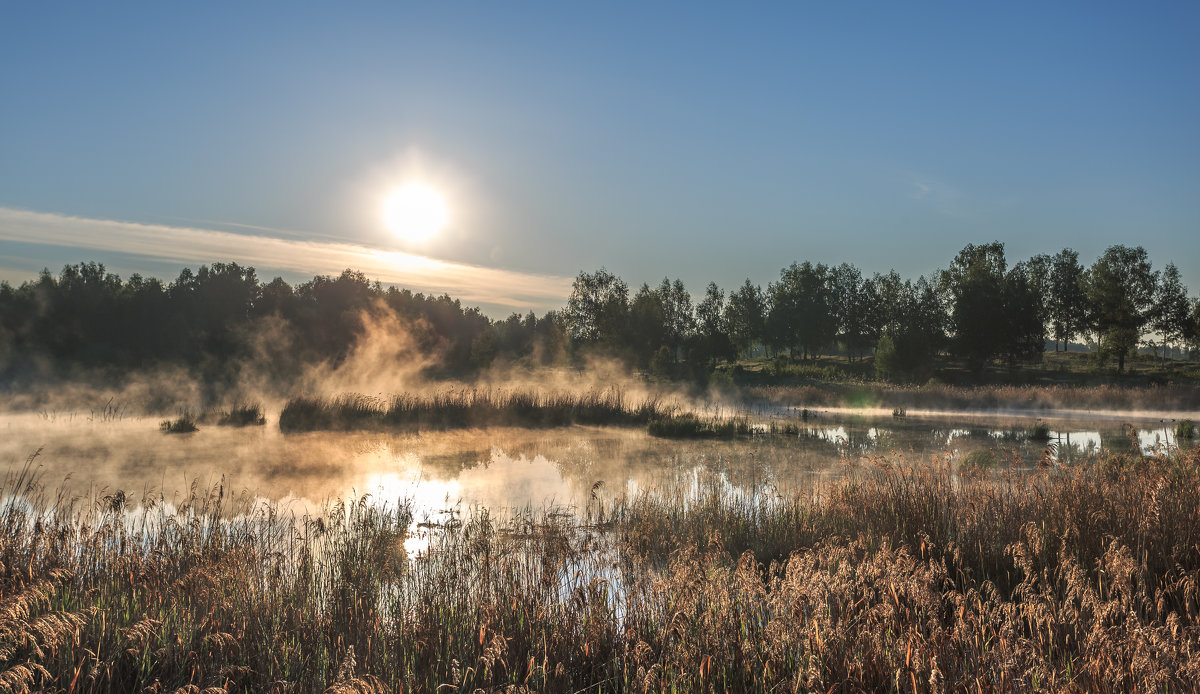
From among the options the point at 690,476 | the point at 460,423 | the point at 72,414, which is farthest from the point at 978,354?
the point at 72,414

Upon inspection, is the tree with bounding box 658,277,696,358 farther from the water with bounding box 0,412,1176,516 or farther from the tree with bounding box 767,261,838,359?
the water with bounding box 0,412,1176,516

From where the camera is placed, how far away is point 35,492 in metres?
9.27

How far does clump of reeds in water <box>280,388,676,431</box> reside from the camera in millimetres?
19438

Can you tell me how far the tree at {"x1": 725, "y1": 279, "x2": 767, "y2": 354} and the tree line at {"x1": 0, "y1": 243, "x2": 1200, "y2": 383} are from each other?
0.25 meters

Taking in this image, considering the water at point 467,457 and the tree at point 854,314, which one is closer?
the water at point 467,457

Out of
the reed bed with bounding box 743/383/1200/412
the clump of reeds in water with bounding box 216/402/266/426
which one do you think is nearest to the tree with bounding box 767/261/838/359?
the reed bed with bounding box 743/383/1200/412

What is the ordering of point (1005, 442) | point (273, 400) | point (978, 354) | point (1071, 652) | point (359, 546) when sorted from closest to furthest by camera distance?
point (1071, 652), point (359, 546), point (1005, 442), point (273, 400), point (978, 354)

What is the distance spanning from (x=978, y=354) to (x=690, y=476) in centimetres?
4880

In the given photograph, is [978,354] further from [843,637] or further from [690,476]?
[843,637]

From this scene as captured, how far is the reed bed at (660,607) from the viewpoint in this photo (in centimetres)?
347

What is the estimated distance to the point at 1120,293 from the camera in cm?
5462

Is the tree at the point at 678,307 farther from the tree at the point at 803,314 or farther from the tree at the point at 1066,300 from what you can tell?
the tree at the point at 1066,300

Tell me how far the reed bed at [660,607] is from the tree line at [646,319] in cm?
4249

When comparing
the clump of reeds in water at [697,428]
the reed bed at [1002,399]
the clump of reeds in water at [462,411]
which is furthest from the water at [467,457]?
the reed bed at [1002,399]
